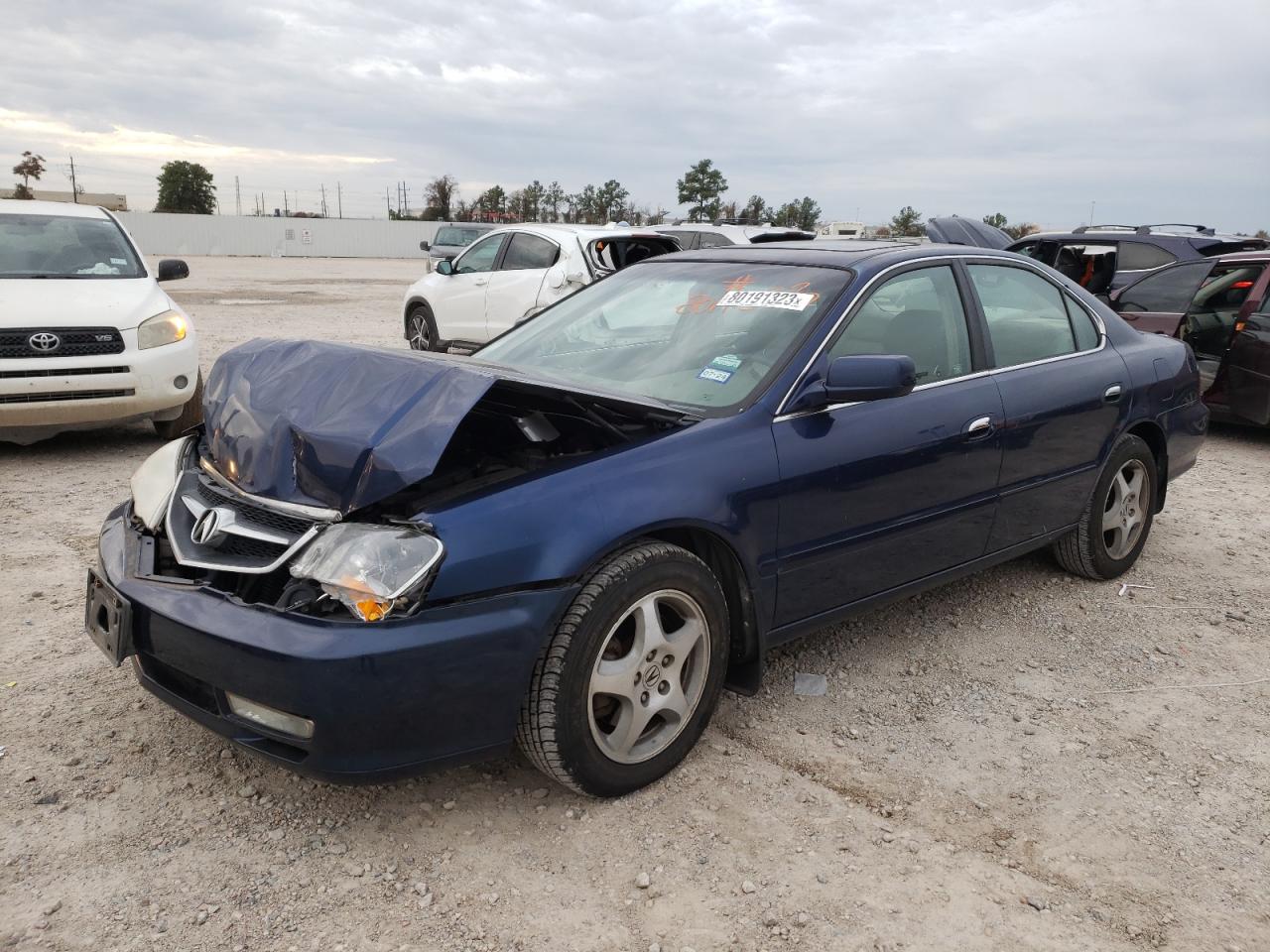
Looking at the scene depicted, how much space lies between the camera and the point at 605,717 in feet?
9.25

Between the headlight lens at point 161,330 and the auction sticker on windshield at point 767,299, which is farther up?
the auction sticker on windshield at point 767,299

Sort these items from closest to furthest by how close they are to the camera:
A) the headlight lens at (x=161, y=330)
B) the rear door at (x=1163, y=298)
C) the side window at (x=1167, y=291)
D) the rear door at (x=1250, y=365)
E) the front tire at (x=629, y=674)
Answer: the front tire at (x=629, y=674), the headlight lens at (x=161, y=330), the rear door at (x=1250, y=365), the rear door at (x=1163, y=298), the side window at (x=1167, y=291)

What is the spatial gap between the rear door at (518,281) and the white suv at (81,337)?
3435mm

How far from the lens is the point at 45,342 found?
245 inches

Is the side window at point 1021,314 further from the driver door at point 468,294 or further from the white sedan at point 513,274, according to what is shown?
the driver door at point 468,294

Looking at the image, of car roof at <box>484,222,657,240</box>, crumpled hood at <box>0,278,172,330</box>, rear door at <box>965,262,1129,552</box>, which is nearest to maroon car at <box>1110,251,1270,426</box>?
rear door at <box>965,262,1129,552</box>

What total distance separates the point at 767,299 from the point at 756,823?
1759 mm

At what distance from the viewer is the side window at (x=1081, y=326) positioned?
439 centimetres

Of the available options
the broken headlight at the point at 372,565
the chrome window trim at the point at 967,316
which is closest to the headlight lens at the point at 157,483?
the broken headlight at the point at 372,565

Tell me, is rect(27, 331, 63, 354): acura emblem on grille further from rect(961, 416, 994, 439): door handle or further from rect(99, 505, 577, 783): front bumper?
rect(961, 416, 994, 439): door handle

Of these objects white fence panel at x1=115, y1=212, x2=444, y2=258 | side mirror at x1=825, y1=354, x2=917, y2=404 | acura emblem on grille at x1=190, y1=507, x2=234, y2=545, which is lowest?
white fence panel at x1=115, y1=212, x2=444, y2=258

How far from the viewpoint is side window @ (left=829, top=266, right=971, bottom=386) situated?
3.47 meters

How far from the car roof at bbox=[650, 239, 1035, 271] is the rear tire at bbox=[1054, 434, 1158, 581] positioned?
3.40 ft

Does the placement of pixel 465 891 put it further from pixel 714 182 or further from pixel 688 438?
pixel 714 182
